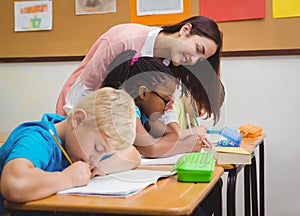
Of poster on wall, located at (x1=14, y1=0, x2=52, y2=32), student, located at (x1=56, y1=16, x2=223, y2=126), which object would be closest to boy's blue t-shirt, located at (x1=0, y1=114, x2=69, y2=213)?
student, located at (x1=56, y1=16, x2=223, y2=126)

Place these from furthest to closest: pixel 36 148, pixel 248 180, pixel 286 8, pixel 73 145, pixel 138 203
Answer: pixel 286 8 < pixel 248 180 < pixel 73 145 < pixel 36 148 < pixel 138 203

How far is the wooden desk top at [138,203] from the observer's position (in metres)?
0.77

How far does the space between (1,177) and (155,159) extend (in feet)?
1.85

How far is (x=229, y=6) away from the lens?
2.26m

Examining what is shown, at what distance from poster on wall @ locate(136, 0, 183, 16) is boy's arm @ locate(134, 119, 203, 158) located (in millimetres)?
989

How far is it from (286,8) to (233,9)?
241 millimetres

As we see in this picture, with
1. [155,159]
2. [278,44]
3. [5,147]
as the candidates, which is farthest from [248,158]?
[278,44]

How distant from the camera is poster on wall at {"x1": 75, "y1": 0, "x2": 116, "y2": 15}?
7.98 feet

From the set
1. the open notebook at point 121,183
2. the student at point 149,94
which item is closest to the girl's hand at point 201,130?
the student at point 149,94

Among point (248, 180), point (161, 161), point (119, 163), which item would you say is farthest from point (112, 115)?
point (248, 180)

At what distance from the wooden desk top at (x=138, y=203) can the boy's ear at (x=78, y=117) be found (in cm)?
22

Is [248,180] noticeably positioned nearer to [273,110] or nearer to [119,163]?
[273,110]

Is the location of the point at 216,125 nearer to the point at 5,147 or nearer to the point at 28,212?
the point at 5,147

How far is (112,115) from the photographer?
1.03 m
